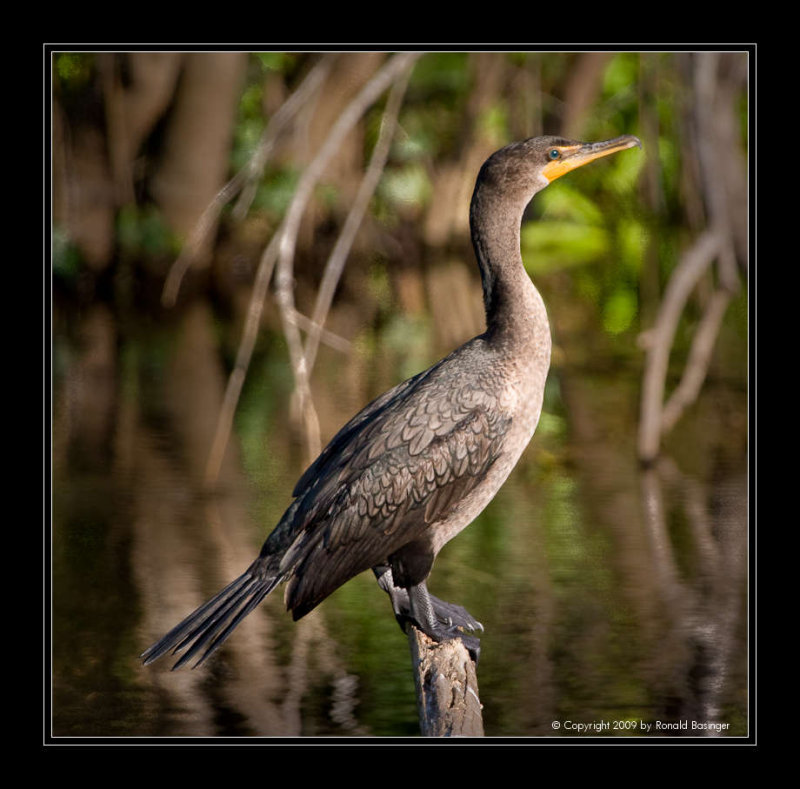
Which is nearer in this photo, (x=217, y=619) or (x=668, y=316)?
(x=217, y=619)

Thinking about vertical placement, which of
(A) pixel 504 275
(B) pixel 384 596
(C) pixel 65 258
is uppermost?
(C) pixel 65 258

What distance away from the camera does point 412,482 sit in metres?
5.51

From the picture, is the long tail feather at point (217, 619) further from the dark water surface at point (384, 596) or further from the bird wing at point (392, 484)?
the dark water surface at point (384, 596)

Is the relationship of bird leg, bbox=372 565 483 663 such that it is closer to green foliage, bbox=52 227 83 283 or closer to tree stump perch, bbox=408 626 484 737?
tree stump perch, bbox=408 626 484 737

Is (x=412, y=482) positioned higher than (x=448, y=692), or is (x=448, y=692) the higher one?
(x=412, y=482)

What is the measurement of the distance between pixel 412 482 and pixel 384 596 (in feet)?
13.1

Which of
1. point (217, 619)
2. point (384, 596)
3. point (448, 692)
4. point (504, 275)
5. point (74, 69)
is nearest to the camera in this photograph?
point (448, 692)

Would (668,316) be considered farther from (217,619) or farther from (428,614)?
(217,619)

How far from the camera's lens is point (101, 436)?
1356 centimetres

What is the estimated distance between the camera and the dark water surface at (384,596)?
764 cm

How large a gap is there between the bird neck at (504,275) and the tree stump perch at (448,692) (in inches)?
48.9

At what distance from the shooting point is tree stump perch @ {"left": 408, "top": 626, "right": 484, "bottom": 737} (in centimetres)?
486

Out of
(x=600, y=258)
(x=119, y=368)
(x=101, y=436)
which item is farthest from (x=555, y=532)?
(x=600, y=258)

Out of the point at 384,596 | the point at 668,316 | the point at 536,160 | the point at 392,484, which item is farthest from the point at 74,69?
the point at 392,484
